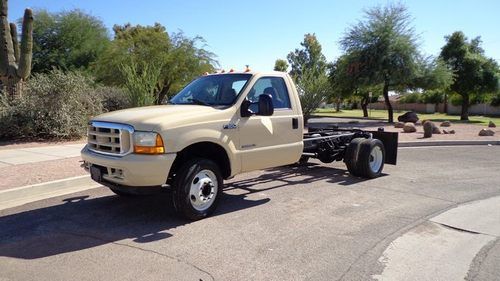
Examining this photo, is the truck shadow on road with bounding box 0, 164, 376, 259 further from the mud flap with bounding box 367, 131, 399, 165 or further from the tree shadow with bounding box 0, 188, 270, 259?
the mud flap with bounding box 367, 131, 399, 165

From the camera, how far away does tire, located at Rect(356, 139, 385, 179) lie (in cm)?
924

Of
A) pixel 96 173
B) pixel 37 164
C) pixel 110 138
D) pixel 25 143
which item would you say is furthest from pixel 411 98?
pixel 96 173

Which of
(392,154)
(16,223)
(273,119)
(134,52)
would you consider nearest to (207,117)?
(273,119)

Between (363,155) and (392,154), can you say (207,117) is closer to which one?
(363,155)

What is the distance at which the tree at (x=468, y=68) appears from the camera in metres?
40.8

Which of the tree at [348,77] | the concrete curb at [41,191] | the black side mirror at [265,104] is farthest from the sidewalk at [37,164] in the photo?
the tree at [348,77]

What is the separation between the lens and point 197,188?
612 centimetres

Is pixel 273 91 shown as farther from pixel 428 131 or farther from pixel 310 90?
pixel 310 90

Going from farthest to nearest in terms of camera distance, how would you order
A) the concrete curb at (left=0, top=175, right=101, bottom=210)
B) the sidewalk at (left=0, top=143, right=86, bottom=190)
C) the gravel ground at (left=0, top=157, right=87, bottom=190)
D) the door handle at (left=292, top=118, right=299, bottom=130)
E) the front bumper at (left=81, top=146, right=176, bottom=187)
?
the sidewalk at (left=0, top=143, right=86, bottom=190) → the gravel ground at (left=0, top=157, right=87, bottom=190) → the door handle at (left=292, top=118, right=299, bottom=130) → the concrete curb at (left=0, top=175, right=101, bottom=210) → the front bumper at (left=81, top=146, right=176, bottom=187)

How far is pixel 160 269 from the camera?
454 cm

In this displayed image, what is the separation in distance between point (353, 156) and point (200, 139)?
4.28 metres

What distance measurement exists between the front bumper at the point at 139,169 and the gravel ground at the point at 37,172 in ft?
9.47

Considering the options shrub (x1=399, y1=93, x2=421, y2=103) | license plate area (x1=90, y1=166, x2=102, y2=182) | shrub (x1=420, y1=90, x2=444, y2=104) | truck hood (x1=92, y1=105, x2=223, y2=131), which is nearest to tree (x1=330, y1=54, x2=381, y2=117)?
truck hood (x1=92, y1=105, x2=223, y2=131)

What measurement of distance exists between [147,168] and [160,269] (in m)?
1.48
